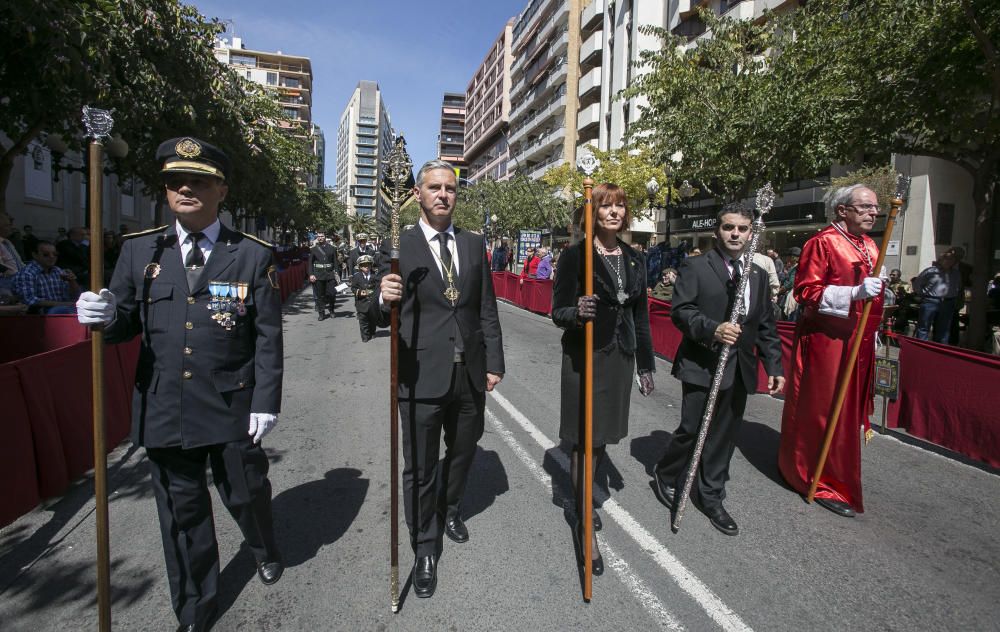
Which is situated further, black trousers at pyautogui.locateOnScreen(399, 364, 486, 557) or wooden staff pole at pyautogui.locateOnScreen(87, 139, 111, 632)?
black trousers at pyautogui.locateOnScreen(399, 364, 486, 557)

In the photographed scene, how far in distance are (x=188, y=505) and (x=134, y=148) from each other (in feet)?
41.8

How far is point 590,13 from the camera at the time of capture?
142 feet

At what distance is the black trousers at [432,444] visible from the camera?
294 centimetres

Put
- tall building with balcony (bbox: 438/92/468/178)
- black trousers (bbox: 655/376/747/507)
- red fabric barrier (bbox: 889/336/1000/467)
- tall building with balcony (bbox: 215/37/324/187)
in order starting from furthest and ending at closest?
tall building with balcony (bbox: 438/92/468/178) → tall building with balcony (bbox: 215/37/324/187) → red fabric barrier (bbox: 889/336/1000/467) → black trousers (bbox: 655/376/747/507)

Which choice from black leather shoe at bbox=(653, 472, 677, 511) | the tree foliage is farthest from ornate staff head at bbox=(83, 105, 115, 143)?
the tree foliage

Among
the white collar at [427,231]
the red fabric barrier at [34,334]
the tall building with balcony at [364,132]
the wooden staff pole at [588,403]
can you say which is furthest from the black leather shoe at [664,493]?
the tall building with balcony at [364,132]

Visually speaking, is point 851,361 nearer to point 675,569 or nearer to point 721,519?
point 721,519

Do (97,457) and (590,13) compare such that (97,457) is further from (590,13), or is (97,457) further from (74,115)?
(590,13)

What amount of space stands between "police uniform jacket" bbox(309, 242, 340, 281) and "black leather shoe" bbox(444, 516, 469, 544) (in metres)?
11.0

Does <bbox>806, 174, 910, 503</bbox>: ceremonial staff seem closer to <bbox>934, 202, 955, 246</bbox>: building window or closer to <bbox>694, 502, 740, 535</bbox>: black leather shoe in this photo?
<bbox>694, 502, 740, 535</bbox>: black leather shoe

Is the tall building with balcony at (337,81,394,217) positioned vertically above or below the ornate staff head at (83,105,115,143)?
above

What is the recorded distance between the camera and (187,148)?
239cm

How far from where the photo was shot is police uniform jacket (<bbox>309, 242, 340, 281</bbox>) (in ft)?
44.6

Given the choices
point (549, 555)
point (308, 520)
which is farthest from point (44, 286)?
point (549, 555)
